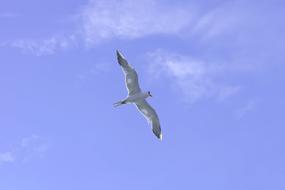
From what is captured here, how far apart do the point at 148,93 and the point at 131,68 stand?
357 centimetres

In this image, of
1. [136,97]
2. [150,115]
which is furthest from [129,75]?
[150,115]

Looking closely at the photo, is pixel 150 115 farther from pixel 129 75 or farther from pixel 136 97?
pixel 129 75

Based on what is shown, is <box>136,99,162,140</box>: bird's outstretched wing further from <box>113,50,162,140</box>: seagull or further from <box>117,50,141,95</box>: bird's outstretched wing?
<box>117,50,141,95</box>: bird's outstretched wing

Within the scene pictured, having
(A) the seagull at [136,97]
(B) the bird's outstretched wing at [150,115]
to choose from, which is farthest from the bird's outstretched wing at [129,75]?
(B) the bird's outstretched wing at [150,115]

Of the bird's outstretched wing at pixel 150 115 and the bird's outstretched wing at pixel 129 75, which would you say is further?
the bird's outstretched wing at pixel 150 115

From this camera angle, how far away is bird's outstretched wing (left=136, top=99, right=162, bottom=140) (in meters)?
90.3

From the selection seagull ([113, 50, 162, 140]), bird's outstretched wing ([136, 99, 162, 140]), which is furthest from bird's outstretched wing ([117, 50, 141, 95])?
bird's outstretched wing ([136, 99, 162, 140])

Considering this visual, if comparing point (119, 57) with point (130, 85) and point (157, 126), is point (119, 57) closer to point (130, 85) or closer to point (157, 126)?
point (130, 85)

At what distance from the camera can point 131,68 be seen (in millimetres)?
87812

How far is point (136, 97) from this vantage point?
88875 mm

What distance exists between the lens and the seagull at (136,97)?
288 feet

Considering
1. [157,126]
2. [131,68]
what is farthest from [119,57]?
[157,126]

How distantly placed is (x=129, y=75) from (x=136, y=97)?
2.32 meters

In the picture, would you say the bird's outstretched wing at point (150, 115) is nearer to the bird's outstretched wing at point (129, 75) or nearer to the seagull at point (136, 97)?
the seagull at point (136, 97)
